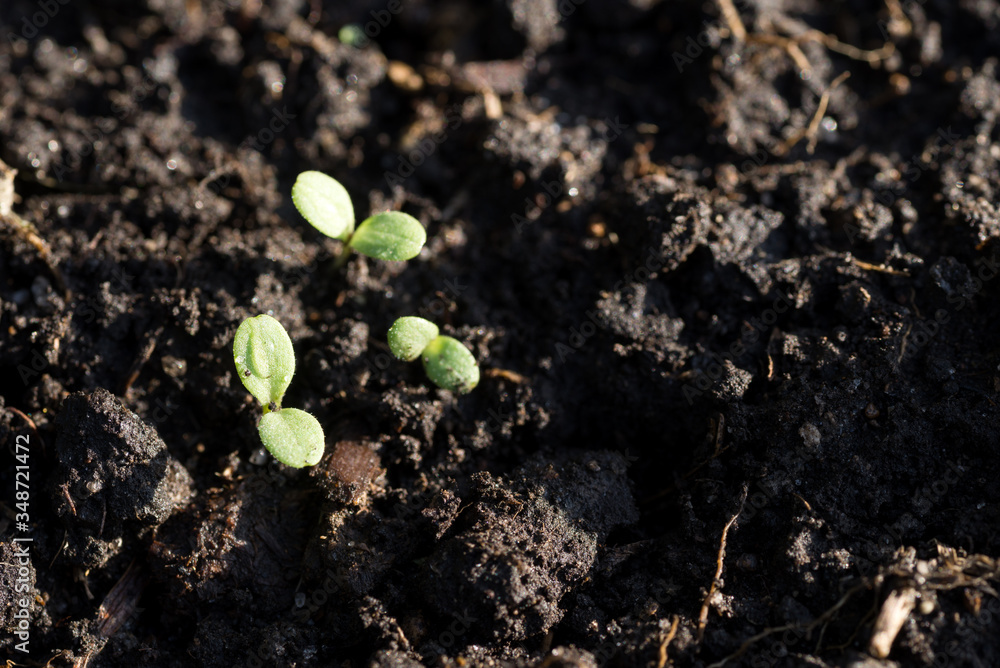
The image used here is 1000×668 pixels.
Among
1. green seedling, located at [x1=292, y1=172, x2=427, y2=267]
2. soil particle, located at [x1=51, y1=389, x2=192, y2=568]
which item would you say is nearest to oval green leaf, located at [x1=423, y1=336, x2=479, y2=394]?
green seedling, located at [x1=292, y1=172, x2=427, y2=267]

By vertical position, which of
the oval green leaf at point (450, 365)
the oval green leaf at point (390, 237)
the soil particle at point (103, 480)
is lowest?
the soil particle at point (103, 480)

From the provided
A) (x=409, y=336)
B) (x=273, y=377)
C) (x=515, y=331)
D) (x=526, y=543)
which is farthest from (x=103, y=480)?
(x=515, y=331)

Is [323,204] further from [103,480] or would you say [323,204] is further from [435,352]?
[103,480]

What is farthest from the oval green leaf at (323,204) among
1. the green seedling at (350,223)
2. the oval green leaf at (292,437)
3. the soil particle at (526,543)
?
the soil particle at (526,543)

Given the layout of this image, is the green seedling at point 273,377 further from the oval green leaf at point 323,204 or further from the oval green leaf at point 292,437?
the oval green leaf at point 323,204

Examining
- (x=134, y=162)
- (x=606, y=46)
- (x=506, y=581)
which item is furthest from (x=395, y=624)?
(x=606, y=46)

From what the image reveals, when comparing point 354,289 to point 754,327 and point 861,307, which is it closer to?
point 754,327
